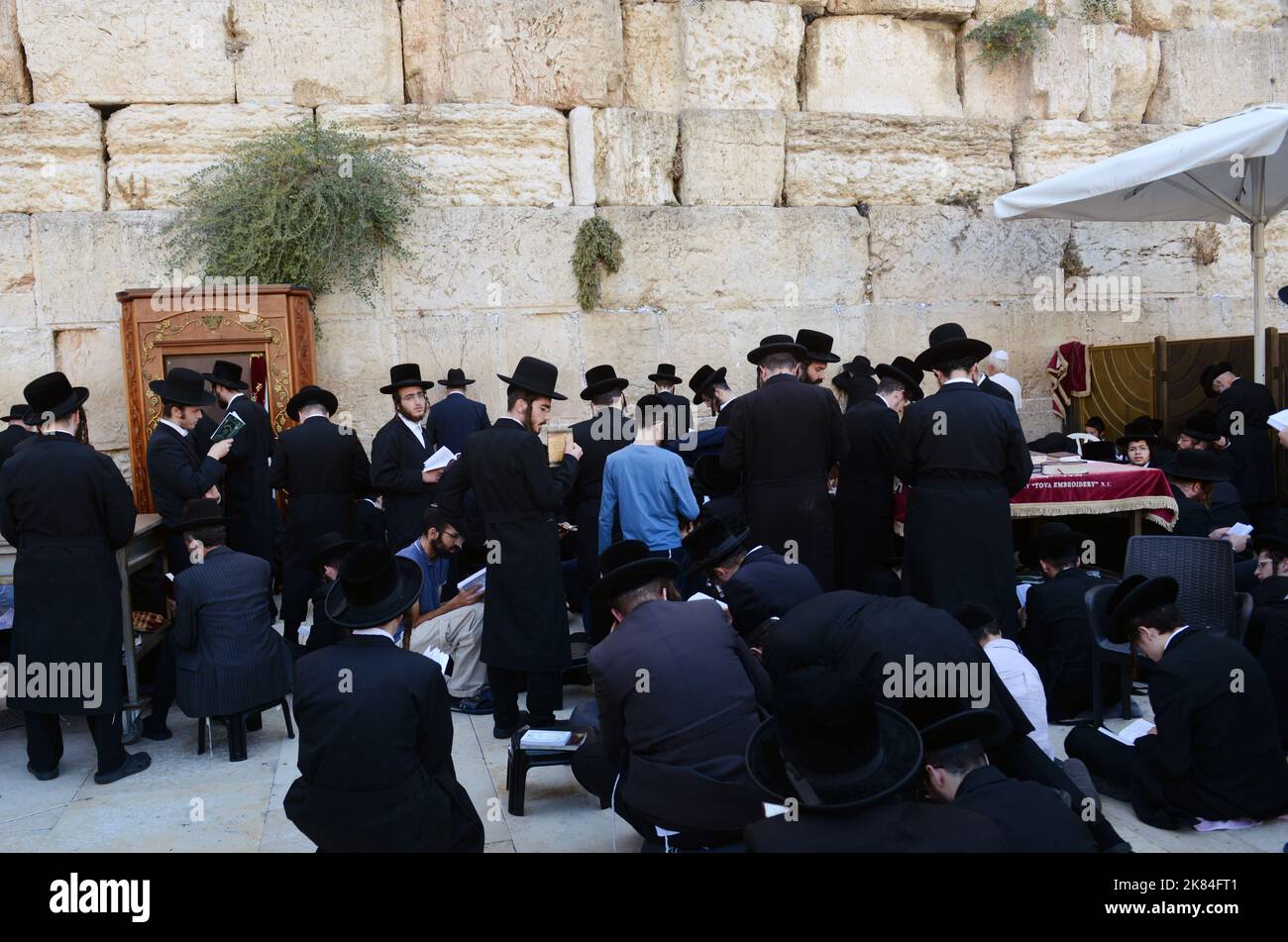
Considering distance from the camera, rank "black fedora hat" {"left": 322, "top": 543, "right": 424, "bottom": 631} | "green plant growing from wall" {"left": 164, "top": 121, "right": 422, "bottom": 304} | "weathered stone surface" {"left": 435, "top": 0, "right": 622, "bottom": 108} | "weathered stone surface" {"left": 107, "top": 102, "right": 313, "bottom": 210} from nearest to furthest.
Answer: "black fedora hat" {"left": 322, "top": 543, "right": 424, "bottom": 631}, "green plant growing from wall" {"left": 164, "top": 121, "right": 422, "bottom": 304}, "weathered stone surface" {"left": 107, "top": 102, "right": 313, "bottom": 210}, "weathered stone surface" {"left": 435, "top": 0, "right": 622, "bottom": 108}

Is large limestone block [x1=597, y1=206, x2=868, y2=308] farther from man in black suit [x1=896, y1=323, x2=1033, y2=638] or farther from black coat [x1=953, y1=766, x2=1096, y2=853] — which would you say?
black coat [x1=953, y1=766, x2=1096, y2=853]

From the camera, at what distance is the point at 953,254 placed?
10.4 m

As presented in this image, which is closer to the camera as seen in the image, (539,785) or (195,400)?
(539,785)

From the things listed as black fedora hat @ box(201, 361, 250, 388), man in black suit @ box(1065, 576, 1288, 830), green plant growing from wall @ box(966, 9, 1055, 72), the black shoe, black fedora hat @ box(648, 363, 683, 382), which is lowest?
the black shoe

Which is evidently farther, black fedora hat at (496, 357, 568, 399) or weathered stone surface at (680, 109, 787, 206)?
weathered stone surface at (680, 109, 787, 206)

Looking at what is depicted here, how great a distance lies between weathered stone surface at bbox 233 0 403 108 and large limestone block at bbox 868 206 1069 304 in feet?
15.6

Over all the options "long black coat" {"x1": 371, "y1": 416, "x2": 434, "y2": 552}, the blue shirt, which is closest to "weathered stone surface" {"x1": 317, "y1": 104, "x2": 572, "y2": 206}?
"long black coat" {"x1": 371, "y1": 416, "x2": 434, "y2": 552}

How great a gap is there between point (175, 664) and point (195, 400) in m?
1.66

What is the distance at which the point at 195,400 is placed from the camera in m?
6.38

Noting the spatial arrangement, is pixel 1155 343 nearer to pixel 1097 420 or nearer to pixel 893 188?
pixel 1097 420

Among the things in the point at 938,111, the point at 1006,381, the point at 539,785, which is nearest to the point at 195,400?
the point at 539,785

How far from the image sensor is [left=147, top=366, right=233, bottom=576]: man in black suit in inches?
247

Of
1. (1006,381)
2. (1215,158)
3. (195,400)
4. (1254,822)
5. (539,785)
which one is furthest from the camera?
(1006,381)

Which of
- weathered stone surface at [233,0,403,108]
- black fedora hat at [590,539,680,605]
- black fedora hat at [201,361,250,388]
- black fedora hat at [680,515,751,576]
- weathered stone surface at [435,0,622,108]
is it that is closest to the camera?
black fedora hat at [590,539,680,605]
